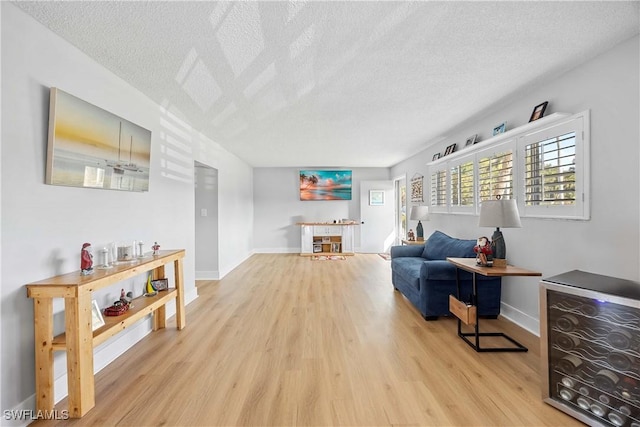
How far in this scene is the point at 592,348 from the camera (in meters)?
1.55

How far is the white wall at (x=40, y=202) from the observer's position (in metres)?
1.49

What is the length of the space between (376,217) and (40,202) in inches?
256

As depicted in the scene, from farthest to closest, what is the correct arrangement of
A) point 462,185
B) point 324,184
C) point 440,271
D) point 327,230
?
point 324,184 → point 327,230 → point 462,185 → point 440,271

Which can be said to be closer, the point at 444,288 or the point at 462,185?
the point at 444,288

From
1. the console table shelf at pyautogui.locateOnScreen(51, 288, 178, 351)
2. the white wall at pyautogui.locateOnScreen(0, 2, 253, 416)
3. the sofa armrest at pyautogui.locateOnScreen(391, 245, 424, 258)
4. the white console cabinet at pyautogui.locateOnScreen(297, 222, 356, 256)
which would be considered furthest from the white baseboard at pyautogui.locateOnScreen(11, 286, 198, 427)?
the white console cabinet at pyautogui.locateOnScreen(297, 222, 356, 256)

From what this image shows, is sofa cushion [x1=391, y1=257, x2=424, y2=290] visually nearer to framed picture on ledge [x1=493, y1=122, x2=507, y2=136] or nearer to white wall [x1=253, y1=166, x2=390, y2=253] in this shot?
framed picture on ledge [x1=493, y1=122, x2=507, y2=136]

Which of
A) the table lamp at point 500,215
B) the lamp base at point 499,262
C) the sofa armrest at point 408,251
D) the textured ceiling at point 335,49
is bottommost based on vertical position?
the sofa armrest at point 408,251

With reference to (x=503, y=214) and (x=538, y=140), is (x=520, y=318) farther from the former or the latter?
(x=538, y=140)

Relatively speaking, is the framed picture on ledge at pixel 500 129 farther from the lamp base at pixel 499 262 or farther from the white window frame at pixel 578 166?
the lamp base at pixel 499 262

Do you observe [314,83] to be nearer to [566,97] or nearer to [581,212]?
[566,97]

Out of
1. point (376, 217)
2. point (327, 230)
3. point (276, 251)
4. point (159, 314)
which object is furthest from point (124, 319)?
point (376, 217)

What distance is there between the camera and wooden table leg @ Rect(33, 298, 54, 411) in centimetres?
157

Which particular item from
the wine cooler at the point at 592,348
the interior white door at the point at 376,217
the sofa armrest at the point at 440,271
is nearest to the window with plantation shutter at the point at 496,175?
the sofa armrest at the point at 440,271

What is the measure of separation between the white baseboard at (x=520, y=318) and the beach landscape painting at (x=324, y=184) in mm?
4867
